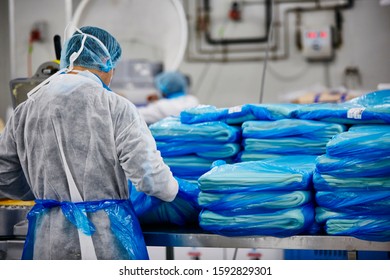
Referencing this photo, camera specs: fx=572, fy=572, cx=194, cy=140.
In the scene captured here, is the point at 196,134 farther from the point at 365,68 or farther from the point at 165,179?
the point at 365,68

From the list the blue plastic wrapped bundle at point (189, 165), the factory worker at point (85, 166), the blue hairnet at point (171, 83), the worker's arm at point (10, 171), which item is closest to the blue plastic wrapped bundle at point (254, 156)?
the blue plastic wrapped bundle at point (189, 165)

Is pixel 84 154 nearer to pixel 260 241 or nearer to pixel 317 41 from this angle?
pixel 260 241

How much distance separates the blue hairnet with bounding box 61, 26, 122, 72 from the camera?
1.81m

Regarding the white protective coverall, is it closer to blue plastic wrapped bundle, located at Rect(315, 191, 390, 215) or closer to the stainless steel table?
the stainless steel table

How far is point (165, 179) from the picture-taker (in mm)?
1731

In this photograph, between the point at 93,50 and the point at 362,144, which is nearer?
the point at 362,144

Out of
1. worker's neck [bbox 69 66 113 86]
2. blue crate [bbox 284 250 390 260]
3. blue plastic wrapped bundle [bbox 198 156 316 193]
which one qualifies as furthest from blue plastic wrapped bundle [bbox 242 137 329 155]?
blue crate [bbox 284 250 390 260]

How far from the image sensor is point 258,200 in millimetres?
1771

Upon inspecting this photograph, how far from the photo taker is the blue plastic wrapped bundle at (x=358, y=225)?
1727mm

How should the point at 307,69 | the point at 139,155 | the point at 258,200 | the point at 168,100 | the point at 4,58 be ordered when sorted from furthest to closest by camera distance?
the point at 307,69 → the point at 4,58 → the point at 168,100 → the point at 258,200 → the point at 139,155

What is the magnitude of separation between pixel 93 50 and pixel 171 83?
231cm

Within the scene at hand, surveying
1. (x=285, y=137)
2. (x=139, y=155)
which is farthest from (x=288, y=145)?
(x=139, y=155)

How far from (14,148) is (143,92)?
2807 millimetres
